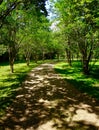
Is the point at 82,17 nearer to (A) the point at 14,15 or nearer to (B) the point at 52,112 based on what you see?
(A) the point at 14,15

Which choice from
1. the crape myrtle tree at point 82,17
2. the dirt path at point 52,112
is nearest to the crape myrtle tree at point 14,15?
the crape myrtle tree at point 82,17

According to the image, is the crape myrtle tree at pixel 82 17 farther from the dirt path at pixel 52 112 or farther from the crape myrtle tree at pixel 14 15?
the dirt path at pixel 52 112

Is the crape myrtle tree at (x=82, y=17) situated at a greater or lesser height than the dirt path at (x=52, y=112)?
greater

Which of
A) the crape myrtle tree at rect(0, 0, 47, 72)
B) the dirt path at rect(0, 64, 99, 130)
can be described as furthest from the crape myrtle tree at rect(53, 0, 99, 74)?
the dirt path at rect(0, 64, 99, 130)

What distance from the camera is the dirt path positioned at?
9.68 m

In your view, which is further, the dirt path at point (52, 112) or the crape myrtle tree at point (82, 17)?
the crape myrtle tree at point (82, 17)

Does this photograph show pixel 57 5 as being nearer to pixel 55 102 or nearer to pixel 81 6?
pixel 81 6

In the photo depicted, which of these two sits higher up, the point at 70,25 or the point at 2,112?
the point at 70,25

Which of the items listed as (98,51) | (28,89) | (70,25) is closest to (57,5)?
(70,25)

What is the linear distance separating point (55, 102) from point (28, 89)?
4.90m

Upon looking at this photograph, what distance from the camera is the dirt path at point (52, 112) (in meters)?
9.68

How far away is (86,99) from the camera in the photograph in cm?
1390

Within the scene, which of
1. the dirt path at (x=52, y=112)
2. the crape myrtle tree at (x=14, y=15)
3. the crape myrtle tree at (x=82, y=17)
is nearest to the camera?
the dirt path at (x=52, y=112)

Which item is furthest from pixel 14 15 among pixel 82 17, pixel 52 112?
pixel 52 112
